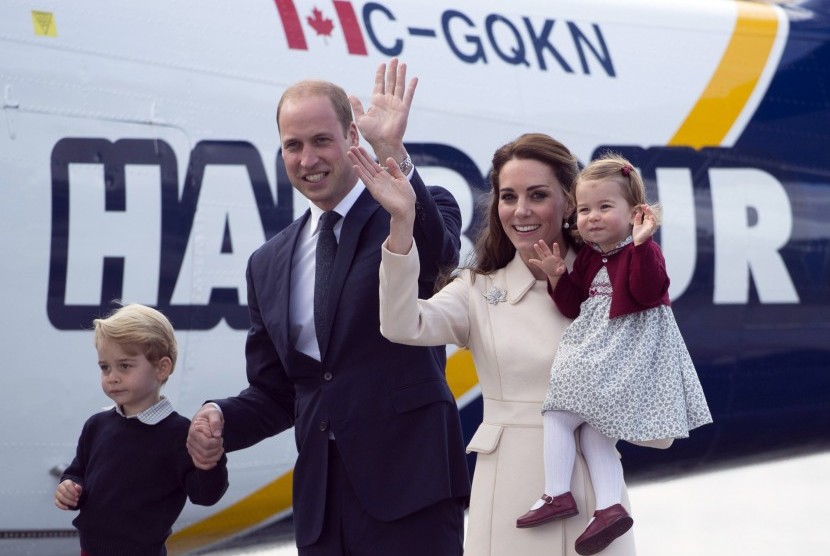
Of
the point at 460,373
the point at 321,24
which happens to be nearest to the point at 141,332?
the point at 460,373

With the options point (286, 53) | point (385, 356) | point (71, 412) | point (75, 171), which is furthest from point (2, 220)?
point (385, 356)

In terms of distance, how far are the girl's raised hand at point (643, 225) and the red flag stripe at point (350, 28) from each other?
2707 millimetres

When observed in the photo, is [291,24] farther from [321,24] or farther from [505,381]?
[505,381]

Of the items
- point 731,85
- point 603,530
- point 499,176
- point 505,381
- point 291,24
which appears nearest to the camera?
point 603,530

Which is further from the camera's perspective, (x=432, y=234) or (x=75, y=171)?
(x=75, y=171)

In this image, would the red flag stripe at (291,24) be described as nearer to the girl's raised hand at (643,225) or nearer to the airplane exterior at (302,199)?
the airplane exterior at (302,199)

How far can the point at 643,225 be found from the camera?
2980mm

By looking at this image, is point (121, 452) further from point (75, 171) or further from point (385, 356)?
point (75, 171)

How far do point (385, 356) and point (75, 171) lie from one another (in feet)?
7.23

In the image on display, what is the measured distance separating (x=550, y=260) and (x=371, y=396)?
2.18 ft

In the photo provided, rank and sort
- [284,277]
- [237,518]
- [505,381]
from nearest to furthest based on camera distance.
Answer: [505,381] → [284,277] → [237,518]

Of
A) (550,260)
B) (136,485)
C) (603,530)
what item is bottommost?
(603,530)

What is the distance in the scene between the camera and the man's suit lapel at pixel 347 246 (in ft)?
10.9

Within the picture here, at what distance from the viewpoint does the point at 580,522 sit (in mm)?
3004
